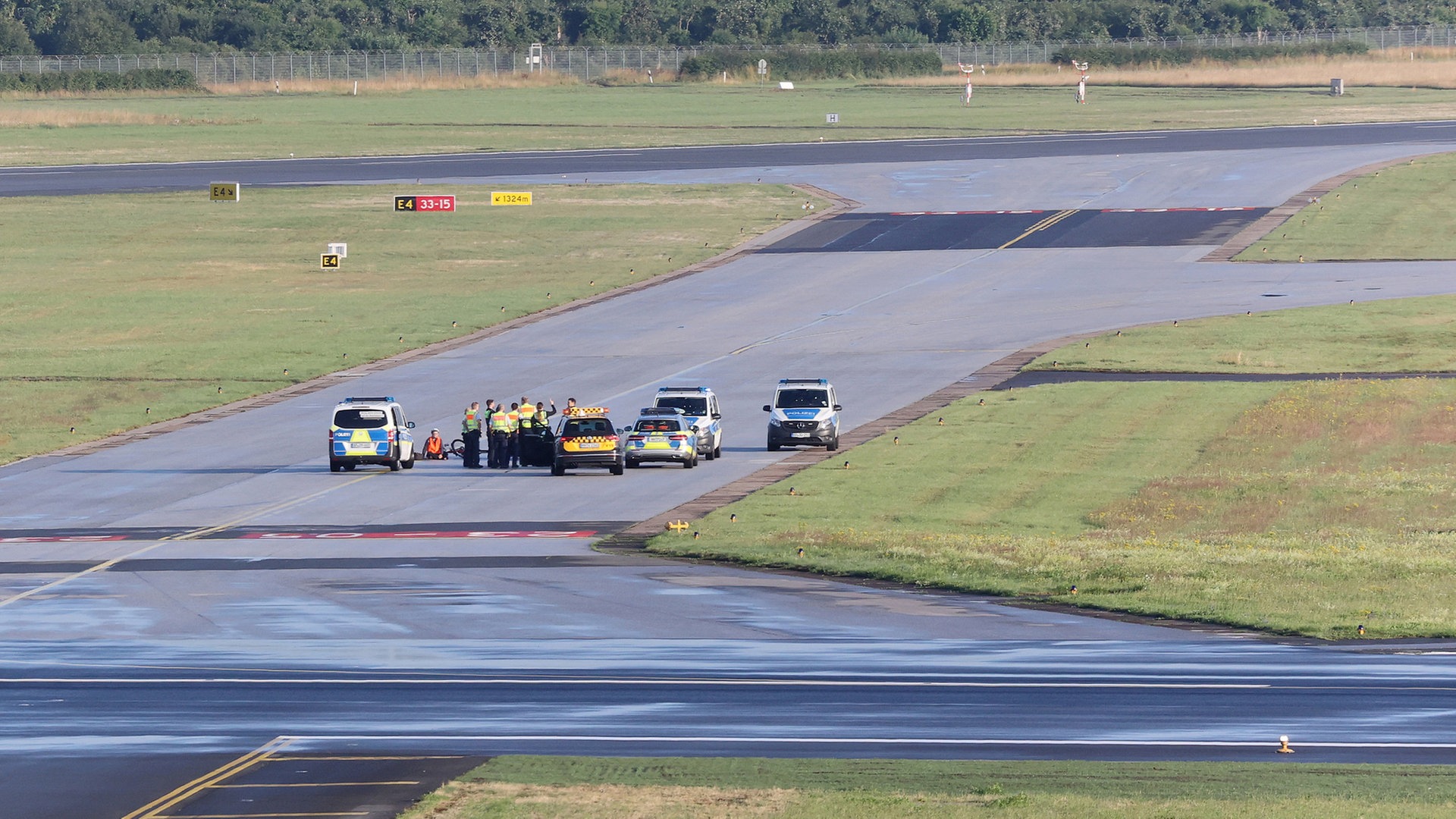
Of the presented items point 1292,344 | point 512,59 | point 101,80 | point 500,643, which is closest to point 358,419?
point 500,643

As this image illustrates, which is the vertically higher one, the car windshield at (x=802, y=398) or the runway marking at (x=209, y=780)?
the runway marking at (x=209, y=780)

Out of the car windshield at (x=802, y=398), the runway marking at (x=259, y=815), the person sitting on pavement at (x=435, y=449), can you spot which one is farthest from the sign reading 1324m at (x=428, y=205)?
the runway marking at (x=259, y=815)

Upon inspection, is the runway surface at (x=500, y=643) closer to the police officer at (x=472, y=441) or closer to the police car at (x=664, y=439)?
the police car at (x=664, y=439)

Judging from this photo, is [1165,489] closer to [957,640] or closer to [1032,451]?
[1032,451]

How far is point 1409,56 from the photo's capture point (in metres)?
181

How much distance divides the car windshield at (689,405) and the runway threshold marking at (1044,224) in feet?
141

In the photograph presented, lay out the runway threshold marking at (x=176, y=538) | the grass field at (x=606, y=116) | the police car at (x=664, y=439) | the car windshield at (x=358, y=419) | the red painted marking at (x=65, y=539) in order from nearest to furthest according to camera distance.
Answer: the runway threshold marking at (x=176, y=538) < the red painted marking at (x=65, y=539) < the police car at (x=664, y=439) < the car windshield at (x=358, y=419) < the grass field at (x=606, y=116)

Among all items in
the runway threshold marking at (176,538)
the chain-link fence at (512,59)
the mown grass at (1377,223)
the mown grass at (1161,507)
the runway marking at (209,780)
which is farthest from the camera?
the chain-link fence at (512,59)

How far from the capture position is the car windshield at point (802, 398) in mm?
52594

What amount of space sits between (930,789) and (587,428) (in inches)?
1176

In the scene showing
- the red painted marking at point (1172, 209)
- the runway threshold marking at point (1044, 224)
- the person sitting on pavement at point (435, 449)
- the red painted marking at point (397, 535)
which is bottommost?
the person sitting on pavement at point (435, 449)

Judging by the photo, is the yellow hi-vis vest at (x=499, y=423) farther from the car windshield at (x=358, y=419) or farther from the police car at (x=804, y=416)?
the police car at (x=804, y=416)

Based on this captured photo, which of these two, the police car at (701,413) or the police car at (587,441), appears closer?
the police car at (587,441)

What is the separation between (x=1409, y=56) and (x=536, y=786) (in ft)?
587
